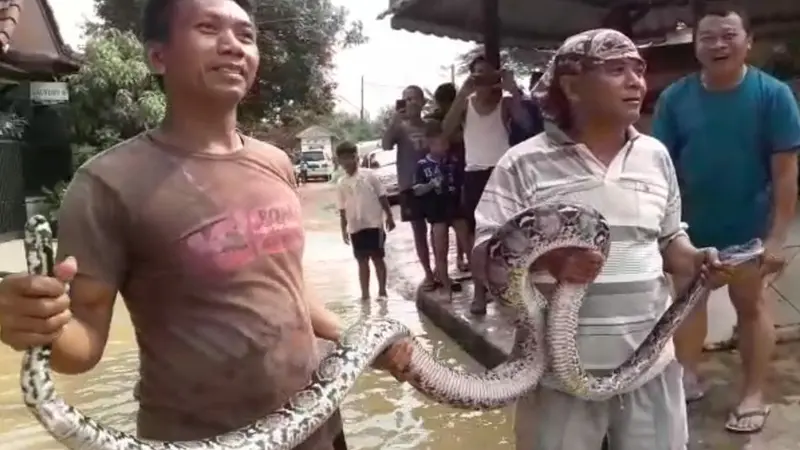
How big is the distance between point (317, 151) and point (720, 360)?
37.6 meters

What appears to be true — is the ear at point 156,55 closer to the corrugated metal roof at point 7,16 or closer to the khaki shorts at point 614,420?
the khaki shorts at point 614,420

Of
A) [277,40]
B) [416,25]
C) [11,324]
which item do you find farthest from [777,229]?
[277,40]

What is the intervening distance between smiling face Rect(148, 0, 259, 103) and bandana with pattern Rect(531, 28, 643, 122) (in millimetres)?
1124

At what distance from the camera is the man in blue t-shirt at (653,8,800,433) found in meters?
3.99

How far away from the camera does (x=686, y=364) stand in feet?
15.0

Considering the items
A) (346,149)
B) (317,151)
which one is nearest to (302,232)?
(346,149)

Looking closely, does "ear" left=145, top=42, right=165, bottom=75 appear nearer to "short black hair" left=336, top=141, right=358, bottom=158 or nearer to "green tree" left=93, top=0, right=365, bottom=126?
"short black hair" left=336, top=141, right=358, bottom=158

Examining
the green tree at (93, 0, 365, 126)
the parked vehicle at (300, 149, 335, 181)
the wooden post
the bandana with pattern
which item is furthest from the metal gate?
the parked vehicle at (300, 149, 335, 181)

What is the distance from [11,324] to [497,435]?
370cm

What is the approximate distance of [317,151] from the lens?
42406 millimetres

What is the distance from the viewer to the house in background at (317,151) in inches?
1590

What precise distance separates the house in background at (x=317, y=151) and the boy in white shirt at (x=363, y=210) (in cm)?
2879

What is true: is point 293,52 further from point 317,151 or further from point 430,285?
point 430,285

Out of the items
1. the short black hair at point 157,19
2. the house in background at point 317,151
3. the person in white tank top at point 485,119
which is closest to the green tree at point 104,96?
the person in white tank top at point 485,119
